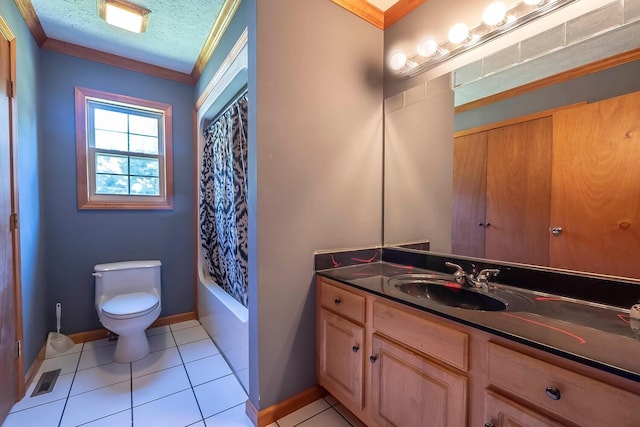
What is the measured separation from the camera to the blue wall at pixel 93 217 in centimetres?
211

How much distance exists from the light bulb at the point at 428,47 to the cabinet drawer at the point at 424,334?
1357 mm

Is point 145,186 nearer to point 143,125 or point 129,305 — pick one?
point 143,125

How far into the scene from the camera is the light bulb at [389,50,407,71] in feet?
5.21

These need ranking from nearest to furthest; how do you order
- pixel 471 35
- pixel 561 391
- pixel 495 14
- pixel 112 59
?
pixel 561 391 → pixel 495 14 → pixel 471 35 → pixel 112 59

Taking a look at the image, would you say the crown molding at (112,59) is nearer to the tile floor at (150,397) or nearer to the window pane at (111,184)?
the window pane at (111,184)

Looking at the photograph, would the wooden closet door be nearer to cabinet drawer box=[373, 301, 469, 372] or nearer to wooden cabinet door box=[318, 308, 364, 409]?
wooden cabinet door box=[318, 308, 364, 409]

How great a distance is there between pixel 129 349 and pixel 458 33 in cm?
289

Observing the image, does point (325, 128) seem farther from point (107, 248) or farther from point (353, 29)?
point (107, 248)

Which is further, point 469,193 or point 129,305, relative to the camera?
point 129,305

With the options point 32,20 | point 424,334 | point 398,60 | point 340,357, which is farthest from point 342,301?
point 32,20

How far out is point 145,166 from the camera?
8.24ft

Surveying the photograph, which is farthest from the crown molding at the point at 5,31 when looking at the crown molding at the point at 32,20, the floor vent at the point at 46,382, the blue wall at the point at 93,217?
the floor vent at the point at 46,382

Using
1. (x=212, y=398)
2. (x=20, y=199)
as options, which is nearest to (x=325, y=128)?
(x=212, y=398)

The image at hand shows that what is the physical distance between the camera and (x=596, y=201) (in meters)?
1.07
